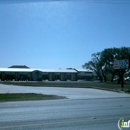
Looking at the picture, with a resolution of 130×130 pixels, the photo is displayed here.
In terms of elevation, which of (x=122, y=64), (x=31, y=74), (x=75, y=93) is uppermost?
(x=122, y=64)

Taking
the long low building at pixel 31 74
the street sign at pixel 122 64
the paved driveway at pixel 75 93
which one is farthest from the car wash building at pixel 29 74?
the paved driveway at pixel 75 93

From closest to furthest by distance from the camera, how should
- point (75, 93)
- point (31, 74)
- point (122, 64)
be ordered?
point (75, 93)
point (122, 64)
point (31, 74)

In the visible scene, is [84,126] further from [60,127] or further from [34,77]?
[34,77]

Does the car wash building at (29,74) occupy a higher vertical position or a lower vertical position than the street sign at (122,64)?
lower

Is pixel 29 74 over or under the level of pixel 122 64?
under

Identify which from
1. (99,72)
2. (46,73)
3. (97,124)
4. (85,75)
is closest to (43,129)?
(97,124)

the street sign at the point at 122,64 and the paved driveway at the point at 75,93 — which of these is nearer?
the paved driveway at the point at 75,93

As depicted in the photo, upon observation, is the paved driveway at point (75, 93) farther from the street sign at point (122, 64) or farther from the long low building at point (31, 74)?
the long low building at point (31, 74)

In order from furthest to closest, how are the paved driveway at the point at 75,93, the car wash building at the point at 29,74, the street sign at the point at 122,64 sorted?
the car wash building at the point at 29,74 < the street sign at the point at 122,64 < the paved driveway at the point at 75,93

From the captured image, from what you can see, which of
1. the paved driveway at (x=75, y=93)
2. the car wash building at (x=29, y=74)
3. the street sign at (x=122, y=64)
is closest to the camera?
the paved driveway at (x=75, y=93)

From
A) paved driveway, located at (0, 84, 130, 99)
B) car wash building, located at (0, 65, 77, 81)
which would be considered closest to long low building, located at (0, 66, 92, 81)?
car wash building, located at (0, 65, 77, 81)

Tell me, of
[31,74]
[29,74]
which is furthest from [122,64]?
[29,74]

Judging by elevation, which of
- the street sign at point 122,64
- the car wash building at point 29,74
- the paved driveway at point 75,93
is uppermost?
the street sign at point 122,64

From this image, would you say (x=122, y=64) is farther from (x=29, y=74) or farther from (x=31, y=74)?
(x=29, y=74)
